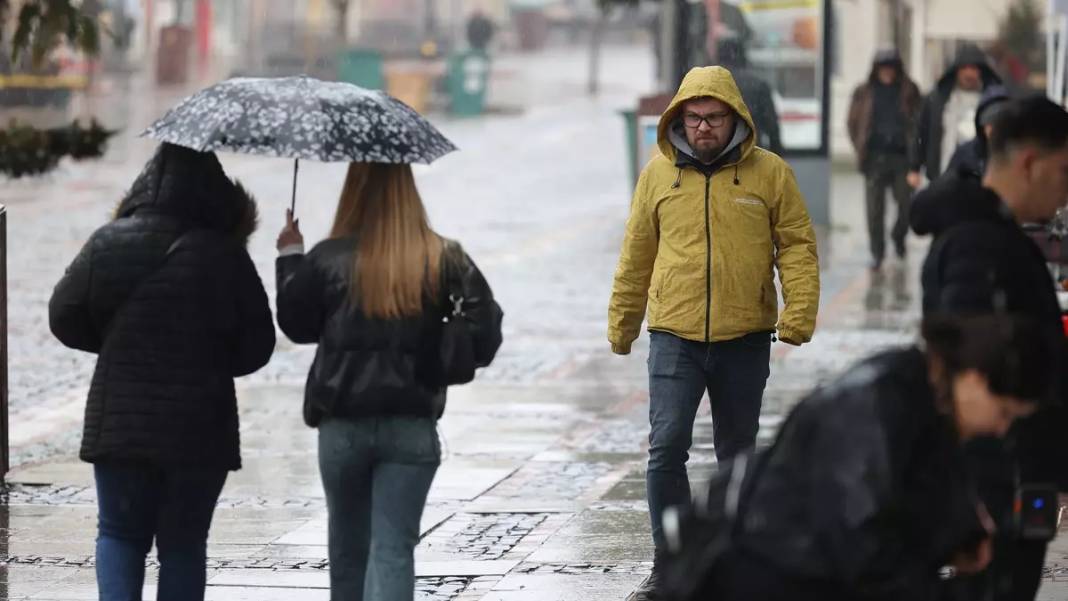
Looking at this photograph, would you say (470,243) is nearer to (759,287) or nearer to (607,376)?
(607,376)

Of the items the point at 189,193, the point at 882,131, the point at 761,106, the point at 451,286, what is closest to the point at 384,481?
the point at 451,286

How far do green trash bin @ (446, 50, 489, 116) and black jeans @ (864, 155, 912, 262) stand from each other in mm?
20957

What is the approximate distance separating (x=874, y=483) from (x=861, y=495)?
3cm

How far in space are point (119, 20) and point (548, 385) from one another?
30254mm

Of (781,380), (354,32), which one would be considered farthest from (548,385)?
(354,32)

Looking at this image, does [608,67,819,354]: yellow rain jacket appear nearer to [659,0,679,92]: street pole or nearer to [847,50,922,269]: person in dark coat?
[847,50,922,269]: person in dark coat

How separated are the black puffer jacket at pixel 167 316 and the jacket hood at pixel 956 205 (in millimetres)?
1830

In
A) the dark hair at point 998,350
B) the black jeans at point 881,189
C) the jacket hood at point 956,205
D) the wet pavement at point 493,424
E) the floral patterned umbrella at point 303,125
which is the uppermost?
the floral patterned umbrella at point 303,125

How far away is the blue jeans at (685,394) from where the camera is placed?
7027 mm

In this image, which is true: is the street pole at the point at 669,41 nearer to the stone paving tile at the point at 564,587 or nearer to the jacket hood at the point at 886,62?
the jacket hood at the point at 886,62

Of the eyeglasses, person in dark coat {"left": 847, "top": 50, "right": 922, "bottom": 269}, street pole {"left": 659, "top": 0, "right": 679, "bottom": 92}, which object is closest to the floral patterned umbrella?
the eyeglasses

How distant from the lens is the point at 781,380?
11969 millimetres

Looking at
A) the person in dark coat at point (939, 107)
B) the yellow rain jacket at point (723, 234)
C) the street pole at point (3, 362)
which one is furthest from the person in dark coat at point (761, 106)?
the yellow rain jacket at point (723, 234)

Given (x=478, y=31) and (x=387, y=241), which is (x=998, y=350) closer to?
(x=387, y=241)
